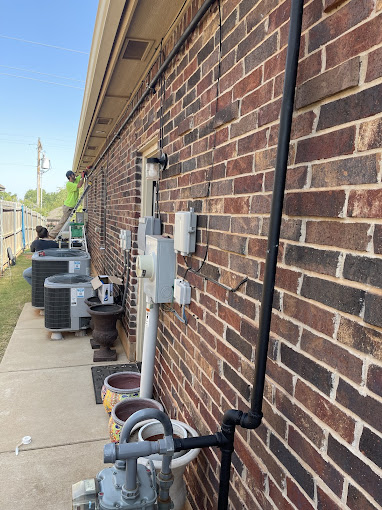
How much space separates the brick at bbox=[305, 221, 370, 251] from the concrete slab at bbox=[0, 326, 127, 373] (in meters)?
4.01

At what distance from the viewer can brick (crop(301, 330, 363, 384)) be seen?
991 millimetres

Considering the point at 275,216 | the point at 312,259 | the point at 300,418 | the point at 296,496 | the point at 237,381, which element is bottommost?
the point at 296,496

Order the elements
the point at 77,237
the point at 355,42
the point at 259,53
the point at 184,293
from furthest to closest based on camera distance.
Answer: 1. the point at 77,237
2. the point at 184,293
3. the point at 259,53
4. the point at 355,42

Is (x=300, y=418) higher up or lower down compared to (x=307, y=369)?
lower down

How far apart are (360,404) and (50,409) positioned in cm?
330

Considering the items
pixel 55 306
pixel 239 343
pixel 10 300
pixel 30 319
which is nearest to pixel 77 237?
pixel 10 300

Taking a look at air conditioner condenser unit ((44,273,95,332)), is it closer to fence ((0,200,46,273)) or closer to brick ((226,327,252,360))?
brick ((226,327,252,360))

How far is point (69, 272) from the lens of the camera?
21.1 ft

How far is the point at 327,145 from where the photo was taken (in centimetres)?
112

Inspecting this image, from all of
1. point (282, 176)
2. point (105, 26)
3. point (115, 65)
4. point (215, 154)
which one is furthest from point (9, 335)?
point (282, 176)

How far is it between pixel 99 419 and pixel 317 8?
11.3 feet

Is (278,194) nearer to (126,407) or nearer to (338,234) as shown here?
(338,234)

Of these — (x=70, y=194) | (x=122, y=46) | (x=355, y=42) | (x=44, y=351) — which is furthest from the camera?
(x=70, y=194)

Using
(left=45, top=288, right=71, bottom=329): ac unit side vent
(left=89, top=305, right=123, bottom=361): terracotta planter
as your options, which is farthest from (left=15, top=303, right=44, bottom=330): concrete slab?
(left=89, top=305, right=123, bottom=361): terracotta planter
